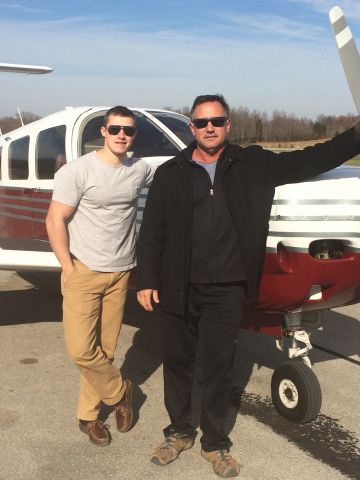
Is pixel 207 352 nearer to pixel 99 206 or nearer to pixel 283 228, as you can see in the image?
pixel 283 228

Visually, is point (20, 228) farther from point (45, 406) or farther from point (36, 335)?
point (45, 406)

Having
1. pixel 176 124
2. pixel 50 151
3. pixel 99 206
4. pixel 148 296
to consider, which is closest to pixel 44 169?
pixel 50 151

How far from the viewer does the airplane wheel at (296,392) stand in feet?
11.2

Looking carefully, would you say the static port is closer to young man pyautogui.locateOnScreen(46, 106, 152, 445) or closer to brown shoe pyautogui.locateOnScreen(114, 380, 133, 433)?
young man pyautogui.locateOnScreen(46, 106, 152, 445)

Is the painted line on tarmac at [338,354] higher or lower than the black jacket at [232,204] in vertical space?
lower

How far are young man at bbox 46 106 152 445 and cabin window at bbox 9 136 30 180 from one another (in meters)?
2.22

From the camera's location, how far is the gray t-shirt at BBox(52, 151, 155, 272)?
2.92 meters

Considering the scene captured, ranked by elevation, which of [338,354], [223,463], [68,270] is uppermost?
[68,270]

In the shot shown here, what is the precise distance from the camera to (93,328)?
3.07 metres

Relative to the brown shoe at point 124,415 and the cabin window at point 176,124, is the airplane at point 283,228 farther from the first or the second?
the brown shoe at point 124,415

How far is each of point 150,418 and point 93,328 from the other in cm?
86

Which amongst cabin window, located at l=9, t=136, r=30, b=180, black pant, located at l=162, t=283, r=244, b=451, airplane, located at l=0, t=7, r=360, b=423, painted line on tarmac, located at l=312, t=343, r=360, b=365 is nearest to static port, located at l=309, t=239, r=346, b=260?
airplane, located at l=0, t=7, r=360, b=423

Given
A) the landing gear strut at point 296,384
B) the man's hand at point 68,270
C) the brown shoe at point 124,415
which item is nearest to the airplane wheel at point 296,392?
the landing gear strut at point 296,384

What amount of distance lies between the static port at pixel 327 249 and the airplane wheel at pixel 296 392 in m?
0.83
